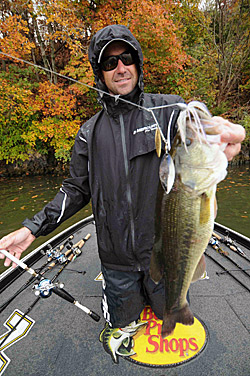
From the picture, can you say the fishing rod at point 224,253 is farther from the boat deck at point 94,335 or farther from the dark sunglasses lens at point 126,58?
the dark sunglasses lens at point 126,58

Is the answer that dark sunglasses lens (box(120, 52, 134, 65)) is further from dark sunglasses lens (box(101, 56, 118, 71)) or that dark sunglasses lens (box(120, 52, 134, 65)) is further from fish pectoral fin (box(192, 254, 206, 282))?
fish pectoral fin (box(192, 254, 206, 282))

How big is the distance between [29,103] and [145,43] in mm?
6999

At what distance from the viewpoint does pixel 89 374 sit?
218 cm

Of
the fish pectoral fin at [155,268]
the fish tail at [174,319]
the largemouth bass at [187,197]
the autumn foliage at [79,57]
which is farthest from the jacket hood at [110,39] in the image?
the autumn foliage at [79,57]

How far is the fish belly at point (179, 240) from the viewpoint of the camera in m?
1.41

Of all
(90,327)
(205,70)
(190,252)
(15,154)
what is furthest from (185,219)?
(205,70)

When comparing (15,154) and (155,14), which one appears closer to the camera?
(155,14)

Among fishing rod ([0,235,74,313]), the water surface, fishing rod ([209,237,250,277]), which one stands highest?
fishing rod ([0,235,74,313])

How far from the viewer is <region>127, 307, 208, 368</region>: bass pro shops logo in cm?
224

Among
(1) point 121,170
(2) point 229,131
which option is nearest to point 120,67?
(1) point 121,170

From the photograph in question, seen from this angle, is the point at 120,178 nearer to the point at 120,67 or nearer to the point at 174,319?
the point at 120,67

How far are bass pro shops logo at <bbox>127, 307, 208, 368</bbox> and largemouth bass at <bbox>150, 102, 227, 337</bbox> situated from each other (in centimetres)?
107

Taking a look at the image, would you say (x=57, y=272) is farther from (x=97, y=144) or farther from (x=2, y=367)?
(x=97, y=144)

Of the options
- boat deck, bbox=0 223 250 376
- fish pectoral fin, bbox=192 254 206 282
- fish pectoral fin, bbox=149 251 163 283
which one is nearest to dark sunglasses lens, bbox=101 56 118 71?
fish pectoral fin, bbox=149 251 163 283
